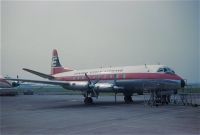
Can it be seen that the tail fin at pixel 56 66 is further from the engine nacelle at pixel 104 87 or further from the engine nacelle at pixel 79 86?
the engine nacelle at pixel 104 87

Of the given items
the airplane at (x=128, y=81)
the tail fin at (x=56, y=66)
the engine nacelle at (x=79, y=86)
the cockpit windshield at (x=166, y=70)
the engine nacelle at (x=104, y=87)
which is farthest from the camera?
the tail fin at (x=56, y=66)

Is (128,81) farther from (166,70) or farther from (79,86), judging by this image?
(79,86)

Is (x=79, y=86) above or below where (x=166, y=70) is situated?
below

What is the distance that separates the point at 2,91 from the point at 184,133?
42.7 m

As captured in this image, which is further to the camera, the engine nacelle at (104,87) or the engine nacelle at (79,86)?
the engine nacelle at (79,86)

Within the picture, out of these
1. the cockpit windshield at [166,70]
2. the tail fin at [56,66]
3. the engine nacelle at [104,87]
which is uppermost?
the tail fin at [56,66]

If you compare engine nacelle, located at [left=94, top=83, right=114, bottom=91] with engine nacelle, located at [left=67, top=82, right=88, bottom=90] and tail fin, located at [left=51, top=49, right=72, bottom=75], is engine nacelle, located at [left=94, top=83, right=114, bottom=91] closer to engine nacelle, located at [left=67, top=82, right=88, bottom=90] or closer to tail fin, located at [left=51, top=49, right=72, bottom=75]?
engine nacelle, located at [left=67, top=82, right=88, bottom=90]

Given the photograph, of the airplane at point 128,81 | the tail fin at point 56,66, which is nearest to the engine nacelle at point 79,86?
the airplane at point 128,81

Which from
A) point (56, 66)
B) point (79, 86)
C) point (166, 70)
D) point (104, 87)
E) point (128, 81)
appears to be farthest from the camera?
point (56, 66)

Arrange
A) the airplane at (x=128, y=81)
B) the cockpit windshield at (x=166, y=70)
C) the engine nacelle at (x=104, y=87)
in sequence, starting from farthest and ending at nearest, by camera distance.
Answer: the cockpit windshield at (x=166, y=70) < the engine nacelle at (x=104, y=87) < the airplane at (x=128, y=81)

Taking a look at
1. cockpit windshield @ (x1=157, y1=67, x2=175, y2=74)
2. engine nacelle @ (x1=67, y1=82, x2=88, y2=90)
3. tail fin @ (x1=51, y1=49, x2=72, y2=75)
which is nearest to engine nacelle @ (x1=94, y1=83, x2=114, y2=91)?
engine nacelle @ (x1=67, y1=82, x2=88, y2=90)

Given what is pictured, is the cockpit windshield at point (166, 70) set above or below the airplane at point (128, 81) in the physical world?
above

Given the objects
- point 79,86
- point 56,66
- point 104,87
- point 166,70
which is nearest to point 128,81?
point 104,87

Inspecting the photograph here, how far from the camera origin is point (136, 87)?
26.4 meters
